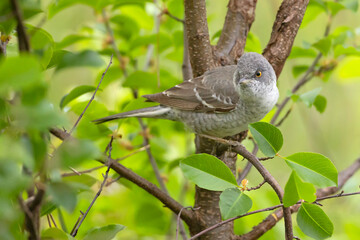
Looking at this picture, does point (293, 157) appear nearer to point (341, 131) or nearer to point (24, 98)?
point (24, 98)

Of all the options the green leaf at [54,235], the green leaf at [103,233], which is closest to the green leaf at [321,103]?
the green leaf at [103,233]

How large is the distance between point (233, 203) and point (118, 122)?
1136 mm

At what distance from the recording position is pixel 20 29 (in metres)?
0.92

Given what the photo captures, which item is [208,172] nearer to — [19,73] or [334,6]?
[19,73]

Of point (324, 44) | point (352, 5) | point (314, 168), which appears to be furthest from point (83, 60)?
point (352, 5)

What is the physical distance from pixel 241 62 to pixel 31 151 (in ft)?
6.00

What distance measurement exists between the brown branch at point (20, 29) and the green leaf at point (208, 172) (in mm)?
882

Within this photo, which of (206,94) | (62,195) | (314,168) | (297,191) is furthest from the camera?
(206,94)

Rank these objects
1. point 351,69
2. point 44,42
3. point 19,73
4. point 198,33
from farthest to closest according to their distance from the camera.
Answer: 1. point 351,69
2. point 198,33
3. point 44,42
4. point 19,73

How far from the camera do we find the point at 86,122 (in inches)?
88.7

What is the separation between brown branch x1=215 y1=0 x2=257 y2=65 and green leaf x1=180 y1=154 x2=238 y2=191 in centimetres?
107

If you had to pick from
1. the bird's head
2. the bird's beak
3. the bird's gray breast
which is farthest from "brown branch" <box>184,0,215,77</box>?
the bird's gray breast

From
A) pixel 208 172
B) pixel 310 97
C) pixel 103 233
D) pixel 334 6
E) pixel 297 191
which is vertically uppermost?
pixel 334 6

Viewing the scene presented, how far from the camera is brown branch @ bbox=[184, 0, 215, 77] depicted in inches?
86.4
